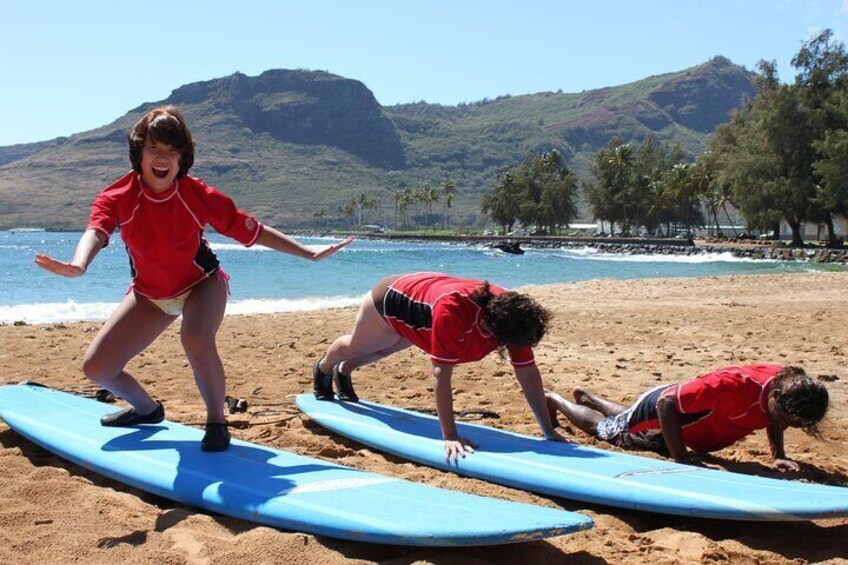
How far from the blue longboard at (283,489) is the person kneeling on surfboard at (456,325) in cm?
79

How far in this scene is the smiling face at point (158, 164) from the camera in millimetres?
4402

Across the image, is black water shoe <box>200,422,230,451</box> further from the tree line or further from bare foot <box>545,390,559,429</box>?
the tree line

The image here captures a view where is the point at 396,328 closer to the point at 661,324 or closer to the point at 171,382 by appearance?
the point at 171,382

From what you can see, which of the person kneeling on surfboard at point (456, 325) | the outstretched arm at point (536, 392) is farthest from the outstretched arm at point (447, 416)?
the outstretched arm at point (536, 392)

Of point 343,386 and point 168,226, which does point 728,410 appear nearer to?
point 343,386

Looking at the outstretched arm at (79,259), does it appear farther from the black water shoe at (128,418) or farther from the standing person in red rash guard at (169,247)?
the black water shoe at (128,418)

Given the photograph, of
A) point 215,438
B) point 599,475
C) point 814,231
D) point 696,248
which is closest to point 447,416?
point 599,475

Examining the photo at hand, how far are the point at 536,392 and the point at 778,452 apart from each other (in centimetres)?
145

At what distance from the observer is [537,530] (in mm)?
3156

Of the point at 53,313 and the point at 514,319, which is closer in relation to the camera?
the point at 514,319

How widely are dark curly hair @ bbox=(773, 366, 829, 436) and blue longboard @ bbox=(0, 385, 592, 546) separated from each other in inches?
65.4

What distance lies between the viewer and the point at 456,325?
15.4ft

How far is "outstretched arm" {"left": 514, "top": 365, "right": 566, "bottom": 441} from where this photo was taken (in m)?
4.96

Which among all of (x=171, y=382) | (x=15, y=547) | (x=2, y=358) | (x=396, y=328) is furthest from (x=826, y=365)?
(x=2, y=358)
